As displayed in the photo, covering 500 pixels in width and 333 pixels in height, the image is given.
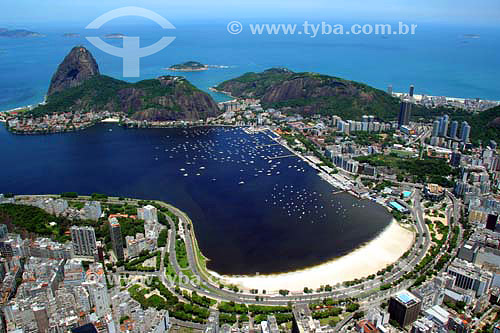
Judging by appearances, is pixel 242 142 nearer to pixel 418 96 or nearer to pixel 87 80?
pixel 87 80

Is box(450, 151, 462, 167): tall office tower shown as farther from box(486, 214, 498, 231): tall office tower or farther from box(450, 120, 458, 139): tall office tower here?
box(486, 214, 498, 231): tall office tower

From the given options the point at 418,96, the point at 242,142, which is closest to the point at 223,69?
the point at 418,96

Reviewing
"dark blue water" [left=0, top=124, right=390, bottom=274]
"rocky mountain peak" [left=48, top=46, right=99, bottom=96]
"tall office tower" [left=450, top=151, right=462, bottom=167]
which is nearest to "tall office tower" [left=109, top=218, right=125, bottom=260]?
"dark blue water" [left=0, top=124, right=390, bottom=274]

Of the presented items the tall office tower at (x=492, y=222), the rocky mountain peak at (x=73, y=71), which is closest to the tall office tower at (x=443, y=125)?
the tall office tower at (x=492, y=222)

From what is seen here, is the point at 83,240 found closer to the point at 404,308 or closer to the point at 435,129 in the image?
the point at 404,308

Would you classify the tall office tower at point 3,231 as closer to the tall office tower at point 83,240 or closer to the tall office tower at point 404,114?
the tall office tower at point 83,240

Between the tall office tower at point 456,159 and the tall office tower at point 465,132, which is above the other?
the tall office tower at point 465,132
